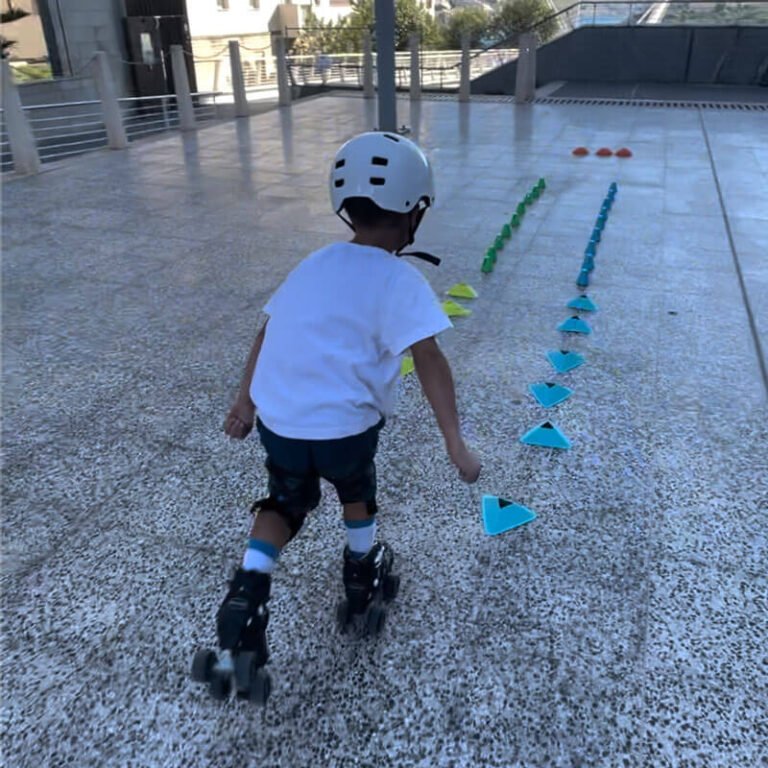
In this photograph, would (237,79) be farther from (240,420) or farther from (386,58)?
(240,420)

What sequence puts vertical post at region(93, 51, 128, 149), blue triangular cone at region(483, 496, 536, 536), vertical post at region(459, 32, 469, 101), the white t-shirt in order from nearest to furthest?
the white t-shirt
blue triangular cone at region(483, 496, 536, 536)
vertical post at region(93, 51, 128, 149)
vertical post at region(459, 32, 469, 101)

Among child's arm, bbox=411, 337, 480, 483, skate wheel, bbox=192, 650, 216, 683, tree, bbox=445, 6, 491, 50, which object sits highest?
tree, bbox=445, 6, 491, 50

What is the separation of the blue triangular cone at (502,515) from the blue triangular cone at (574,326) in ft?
6.17

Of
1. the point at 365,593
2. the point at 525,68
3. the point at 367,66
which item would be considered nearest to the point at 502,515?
the point at 365,593

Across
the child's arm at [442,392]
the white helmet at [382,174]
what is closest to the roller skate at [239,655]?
the child's arm at [442,392]

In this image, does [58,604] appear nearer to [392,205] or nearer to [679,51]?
[392,205]

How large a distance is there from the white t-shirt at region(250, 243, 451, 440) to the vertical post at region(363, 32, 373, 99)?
1521 centimetres

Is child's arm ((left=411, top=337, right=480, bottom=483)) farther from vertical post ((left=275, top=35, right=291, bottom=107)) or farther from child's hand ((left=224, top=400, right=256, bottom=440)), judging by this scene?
vertical post ((left=275, top=35, right=291, bottom=107))

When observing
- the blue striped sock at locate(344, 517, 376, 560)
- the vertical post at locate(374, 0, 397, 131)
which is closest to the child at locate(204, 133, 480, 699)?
the blue striped sock at locate(344, 517, 376, 560)

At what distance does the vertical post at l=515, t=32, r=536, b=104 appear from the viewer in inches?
542

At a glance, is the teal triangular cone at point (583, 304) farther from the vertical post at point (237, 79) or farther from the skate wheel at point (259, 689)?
the vertical post at point (237, 79)

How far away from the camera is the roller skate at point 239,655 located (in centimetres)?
180

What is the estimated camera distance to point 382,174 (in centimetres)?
179

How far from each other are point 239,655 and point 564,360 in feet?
9.06
